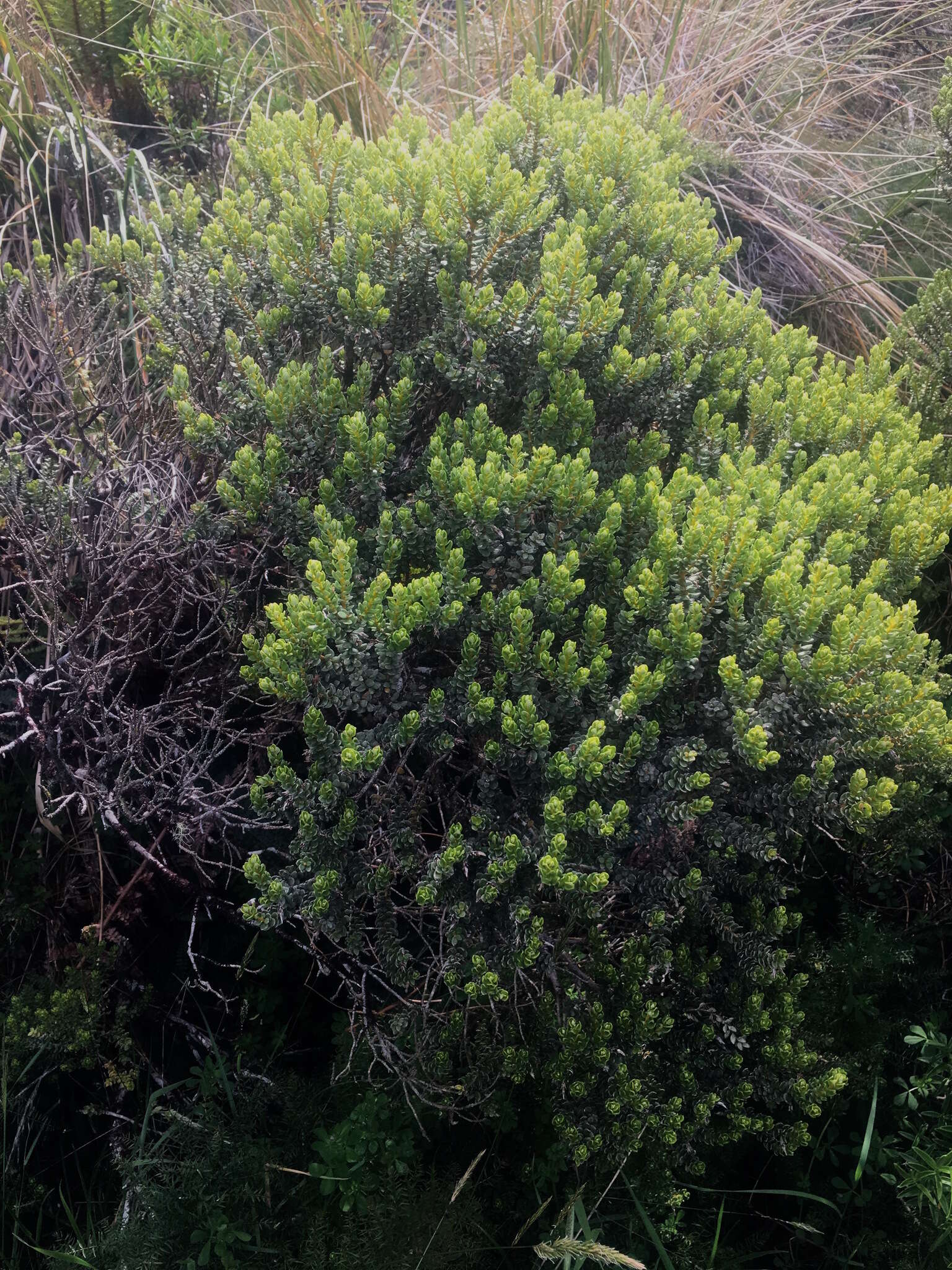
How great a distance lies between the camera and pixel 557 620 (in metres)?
2.03

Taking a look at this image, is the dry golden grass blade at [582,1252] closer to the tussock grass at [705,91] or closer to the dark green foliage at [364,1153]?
the dark green foliage at [364,1153]

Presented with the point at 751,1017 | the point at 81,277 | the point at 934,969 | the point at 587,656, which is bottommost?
the point at 934,969

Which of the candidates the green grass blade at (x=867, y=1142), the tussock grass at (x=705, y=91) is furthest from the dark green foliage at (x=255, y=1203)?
the tussock grass at (x=705, y=91)

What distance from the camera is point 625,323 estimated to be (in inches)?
97.7

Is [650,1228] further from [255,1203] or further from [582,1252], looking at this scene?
[255,1203]

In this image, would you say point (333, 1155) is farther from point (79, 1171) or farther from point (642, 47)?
point (642, 47)

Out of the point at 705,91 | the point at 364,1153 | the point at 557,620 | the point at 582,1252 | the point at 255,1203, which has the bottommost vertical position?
the point at 255,1203

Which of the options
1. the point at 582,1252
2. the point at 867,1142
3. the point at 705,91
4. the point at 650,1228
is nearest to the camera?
the point at 582,1252

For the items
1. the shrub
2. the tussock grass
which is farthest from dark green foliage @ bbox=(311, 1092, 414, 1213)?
the tussock grass

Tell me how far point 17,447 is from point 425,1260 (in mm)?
2410

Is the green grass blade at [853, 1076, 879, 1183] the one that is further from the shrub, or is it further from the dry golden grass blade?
the dry golden grass blade

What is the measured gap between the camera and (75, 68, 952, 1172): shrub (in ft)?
6.21

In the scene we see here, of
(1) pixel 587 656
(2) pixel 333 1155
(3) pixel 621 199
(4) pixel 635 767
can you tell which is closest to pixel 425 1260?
(2) pixel 333 1155

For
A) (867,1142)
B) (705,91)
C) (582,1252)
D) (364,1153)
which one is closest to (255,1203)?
(364,1153)
